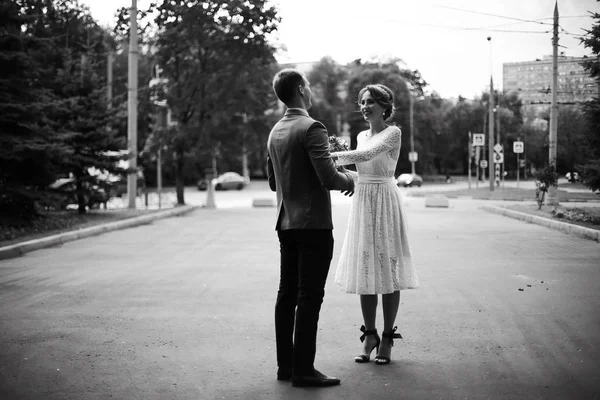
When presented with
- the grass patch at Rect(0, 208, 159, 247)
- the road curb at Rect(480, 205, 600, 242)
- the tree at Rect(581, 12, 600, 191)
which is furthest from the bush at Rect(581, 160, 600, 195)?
the grass patch at Rect(0, 208, 159, 247)

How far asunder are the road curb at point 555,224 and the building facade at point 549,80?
3.75 meters

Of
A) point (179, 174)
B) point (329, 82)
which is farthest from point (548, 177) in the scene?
point (329, 82)

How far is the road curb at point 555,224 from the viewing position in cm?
1485

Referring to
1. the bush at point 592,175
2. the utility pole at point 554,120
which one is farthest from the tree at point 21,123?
the utility pole at point 554,120

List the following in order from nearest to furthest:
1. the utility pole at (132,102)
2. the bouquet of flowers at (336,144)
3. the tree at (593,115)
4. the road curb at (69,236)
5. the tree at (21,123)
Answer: the bouquet of flowers at (336,144)
the road curb at (69,236)
the tree at (21,123)
the tree at (593,115)
the utility pole at (132,102)

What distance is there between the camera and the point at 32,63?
1589 cm

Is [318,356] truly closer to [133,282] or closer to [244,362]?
[244,362]

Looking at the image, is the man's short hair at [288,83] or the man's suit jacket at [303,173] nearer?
the man's suit jacket at [303,173]

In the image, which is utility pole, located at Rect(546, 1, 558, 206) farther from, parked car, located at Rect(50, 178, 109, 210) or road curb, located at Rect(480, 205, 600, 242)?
parked car, located at Rect(50, 178, 109, 210)

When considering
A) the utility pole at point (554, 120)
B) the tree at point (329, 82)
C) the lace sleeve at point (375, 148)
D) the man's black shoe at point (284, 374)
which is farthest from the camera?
the tree at point (329, 82)

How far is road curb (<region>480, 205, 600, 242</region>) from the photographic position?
1485 cm

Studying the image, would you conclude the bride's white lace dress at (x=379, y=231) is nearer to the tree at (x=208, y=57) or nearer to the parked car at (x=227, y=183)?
the tree at (x=208, y=57)

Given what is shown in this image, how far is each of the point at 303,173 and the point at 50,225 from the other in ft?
44.9

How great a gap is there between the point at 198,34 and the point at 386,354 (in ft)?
90.2
